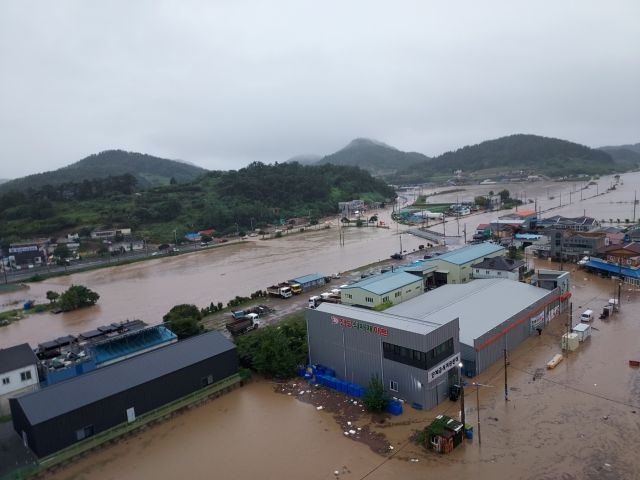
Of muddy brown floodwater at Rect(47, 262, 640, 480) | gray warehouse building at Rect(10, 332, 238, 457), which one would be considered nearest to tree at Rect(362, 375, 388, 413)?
muddy brown floodwater at Rect(47, 262, 640, 480)

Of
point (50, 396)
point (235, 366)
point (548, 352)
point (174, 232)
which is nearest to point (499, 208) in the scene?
point (174, 232)

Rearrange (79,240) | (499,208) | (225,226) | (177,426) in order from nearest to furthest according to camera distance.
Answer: (177,426) → (79,240) → (225,226) → (499,208)

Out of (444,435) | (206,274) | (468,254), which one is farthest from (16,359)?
(206,274)

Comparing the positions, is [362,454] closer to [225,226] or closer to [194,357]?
[194,357]

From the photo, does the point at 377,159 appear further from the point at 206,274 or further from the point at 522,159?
the point at 206,274

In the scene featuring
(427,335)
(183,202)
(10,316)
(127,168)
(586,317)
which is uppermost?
(127,168)

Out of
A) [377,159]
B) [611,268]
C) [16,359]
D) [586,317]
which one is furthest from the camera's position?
[377,159]
